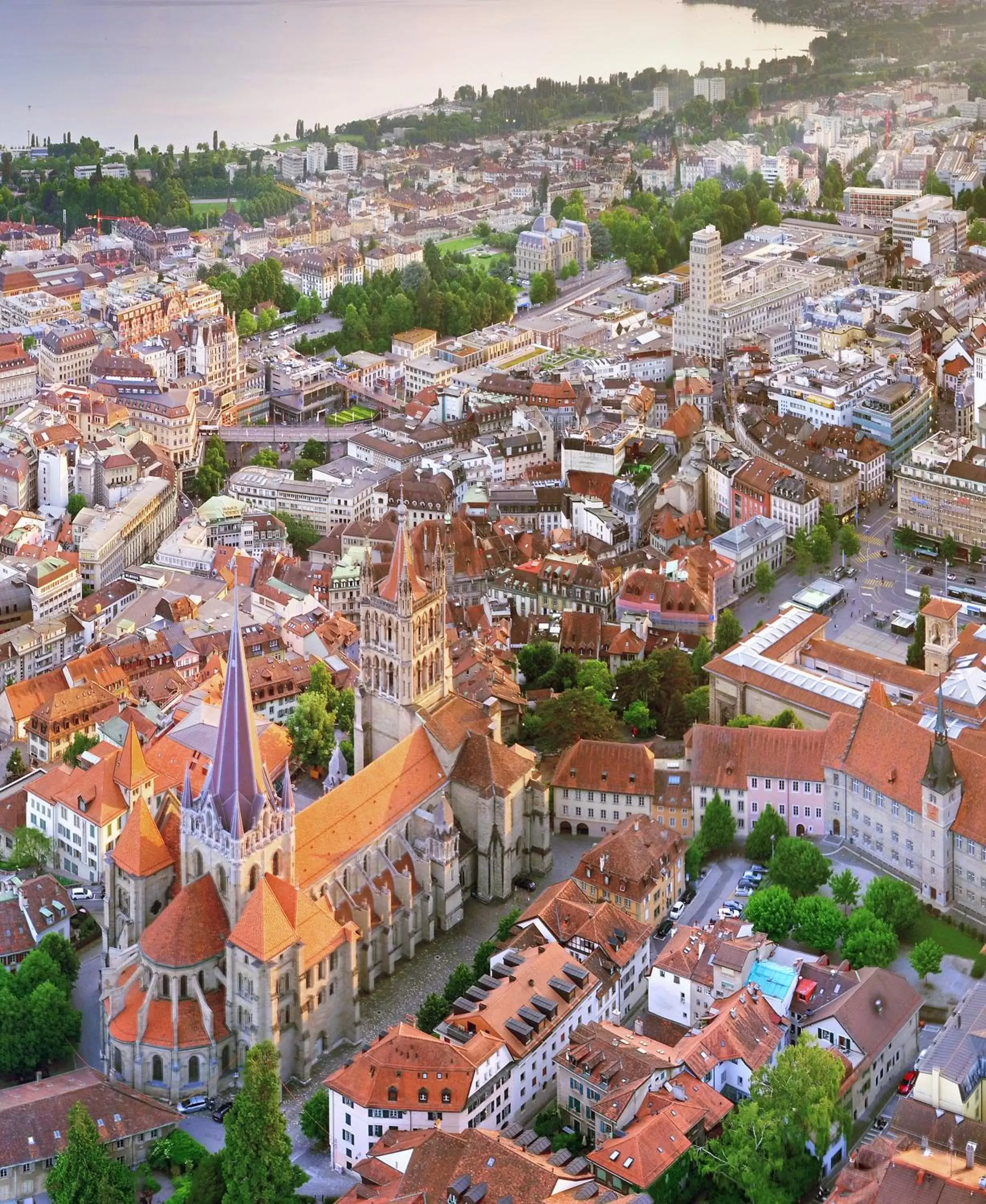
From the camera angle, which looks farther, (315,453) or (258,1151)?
(315,453)

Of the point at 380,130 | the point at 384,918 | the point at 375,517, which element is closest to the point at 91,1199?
the point at 384,918

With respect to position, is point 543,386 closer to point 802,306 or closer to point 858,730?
point 802,306

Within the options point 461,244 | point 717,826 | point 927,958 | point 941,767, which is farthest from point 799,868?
point 461,244

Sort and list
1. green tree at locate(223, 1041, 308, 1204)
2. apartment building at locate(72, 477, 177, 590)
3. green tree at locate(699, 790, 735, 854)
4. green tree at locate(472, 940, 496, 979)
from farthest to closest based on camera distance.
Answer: apartment building at locate(72, 477, 177, 590) < green tree at locate(699, 790, 735, 854) < green tree at locate(472, 940, 496, 979) < green tree at locate(223, 1041, 308, 1204)

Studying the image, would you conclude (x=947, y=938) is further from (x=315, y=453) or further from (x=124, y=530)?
(x=315, y=453)

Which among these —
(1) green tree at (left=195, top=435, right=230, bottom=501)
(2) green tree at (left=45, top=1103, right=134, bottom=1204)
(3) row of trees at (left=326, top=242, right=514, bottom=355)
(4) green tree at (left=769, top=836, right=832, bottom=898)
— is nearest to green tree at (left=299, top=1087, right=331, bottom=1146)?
(2) green tree at (left=45, top=1103, right=134, bottom=1204)

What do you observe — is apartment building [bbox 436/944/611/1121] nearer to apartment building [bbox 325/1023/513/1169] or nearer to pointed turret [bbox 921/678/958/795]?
apartment building [bbox 325/1023/513/1169]

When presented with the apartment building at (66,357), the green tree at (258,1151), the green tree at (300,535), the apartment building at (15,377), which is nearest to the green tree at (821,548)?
the green tree at (300,535)
